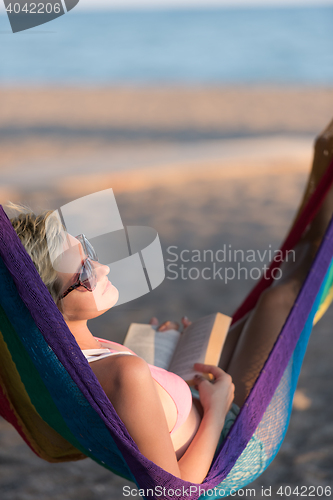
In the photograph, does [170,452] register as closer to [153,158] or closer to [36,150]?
[153,158]

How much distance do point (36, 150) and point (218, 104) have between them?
3.83 metres

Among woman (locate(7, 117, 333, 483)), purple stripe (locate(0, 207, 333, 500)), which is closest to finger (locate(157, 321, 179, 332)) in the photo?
woman (locate(7, 117, 333, 483))

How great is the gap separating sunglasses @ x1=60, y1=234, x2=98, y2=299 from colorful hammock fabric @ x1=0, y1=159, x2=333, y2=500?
2.5 inches

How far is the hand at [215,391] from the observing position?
98 cm

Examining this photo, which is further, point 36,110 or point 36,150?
point 36,110

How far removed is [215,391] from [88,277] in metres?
0.39

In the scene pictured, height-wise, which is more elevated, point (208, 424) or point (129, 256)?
point (129, 256)

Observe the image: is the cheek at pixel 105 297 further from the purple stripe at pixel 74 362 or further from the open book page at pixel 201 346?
the open book page at pixel 201 346

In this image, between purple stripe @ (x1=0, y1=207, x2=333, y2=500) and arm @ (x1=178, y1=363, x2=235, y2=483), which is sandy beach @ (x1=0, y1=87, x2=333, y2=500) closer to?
purple stripe @ (x1=0, y1=207, x2=333, y2=500)

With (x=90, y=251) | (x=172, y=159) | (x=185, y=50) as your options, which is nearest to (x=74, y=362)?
(x=90, y=251)

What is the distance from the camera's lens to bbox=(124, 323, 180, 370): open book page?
3.73 feet

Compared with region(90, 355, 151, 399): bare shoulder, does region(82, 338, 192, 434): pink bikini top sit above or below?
below

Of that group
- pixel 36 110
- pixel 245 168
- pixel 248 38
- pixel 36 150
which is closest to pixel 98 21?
pixel 248 38

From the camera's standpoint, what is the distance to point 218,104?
8.37 metres
